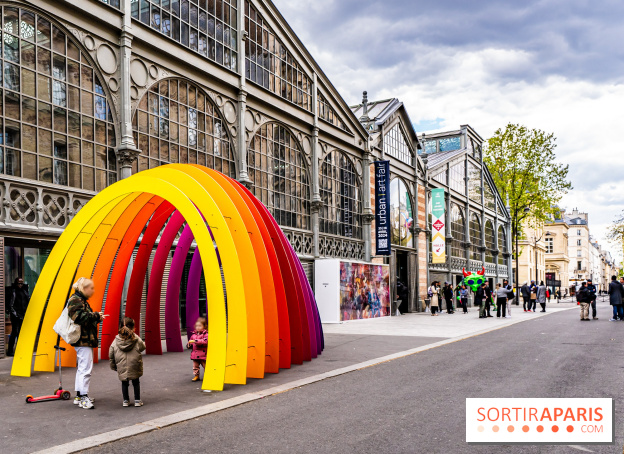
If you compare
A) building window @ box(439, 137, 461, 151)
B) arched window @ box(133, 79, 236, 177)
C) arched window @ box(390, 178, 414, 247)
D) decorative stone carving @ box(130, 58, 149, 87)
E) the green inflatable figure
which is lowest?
Answer: the green inflatable figure

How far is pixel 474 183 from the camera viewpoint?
46688mm

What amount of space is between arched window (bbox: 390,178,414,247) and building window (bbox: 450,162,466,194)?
29.8 ft

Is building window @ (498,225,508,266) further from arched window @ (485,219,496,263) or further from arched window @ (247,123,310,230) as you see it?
arched window @ (247,123,310,230)

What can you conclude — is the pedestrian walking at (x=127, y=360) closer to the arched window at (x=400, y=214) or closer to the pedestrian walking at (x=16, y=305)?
the pedestrian walking at (x=16, y=305)

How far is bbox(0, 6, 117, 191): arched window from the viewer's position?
1326 centimetres

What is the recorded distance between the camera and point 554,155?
46.1 metres

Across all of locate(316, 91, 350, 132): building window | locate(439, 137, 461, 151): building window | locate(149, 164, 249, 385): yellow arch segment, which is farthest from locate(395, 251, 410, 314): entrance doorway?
locate(149, 164, 249, 385): yellow arch segment

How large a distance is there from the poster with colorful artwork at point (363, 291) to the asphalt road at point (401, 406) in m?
11.2

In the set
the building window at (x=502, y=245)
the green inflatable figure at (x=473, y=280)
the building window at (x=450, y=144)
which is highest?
the building window at (x=450, y=144)

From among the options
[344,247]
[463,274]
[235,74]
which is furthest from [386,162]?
[463,274]

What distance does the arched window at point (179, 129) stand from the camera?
16.9 meters

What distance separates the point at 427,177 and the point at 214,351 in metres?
28.9

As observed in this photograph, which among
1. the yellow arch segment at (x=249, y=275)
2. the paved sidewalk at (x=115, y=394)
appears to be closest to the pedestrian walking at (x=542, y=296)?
the paved sidewalk at (x=115, y=394)

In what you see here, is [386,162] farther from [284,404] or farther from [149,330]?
[284,404]
